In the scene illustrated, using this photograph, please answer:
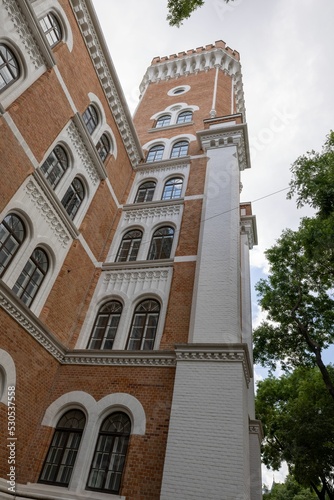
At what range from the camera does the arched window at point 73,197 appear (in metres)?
11.6

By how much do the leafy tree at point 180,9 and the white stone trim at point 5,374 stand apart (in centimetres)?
883

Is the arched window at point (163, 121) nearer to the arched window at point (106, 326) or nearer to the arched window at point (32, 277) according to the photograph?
the arched window at point (106, 326)

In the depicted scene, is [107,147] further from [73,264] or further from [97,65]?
A: [73,264]

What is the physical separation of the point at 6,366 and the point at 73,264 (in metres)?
4.12

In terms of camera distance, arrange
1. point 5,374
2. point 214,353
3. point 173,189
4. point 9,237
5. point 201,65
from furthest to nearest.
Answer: point 201,65, point 173,189, point 9,237, point 214,353, point 5,374

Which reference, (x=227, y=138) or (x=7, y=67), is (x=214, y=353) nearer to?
(x=7, y=67)

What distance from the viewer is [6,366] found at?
7871mm

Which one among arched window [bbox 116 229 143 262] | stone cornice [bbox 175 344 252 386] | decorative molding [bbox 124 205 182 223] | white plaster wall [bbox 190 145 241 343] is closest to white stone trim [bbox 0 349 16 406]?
stone cornice [bbox 175 344 252 386]

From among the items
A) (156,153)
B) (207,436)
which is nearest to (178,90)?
(156,153)

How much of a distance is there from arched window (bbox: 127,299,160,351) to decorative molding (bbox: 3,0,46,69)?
8.20 meters

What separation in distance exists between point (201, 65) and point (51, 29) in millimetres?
16928

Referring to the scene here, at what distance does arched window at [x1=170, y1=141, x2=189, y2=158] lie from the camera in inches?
672

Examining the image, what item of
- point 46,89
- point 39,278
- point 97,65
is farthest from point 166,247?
point 97,65

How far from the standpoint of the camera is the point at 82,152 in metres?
12.4
